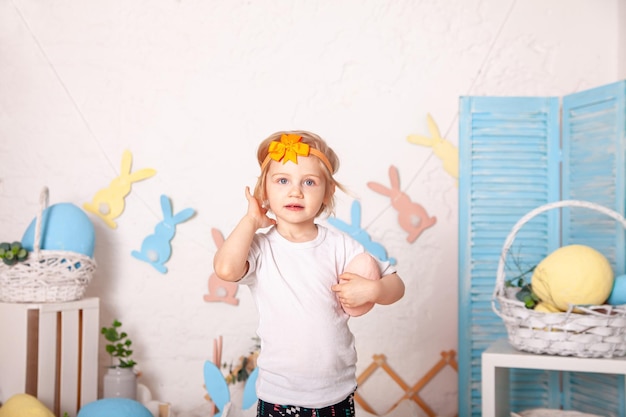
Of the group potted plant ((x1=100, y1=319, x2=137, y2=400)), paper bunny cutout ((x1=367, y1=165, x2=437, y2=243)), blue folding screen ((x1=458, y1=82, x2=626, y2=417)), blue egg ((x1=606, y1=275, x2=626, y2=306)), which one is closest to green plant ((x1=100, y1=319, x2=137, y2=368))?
potted plant ((x1=100, y1=319, x2=137, y2=400))

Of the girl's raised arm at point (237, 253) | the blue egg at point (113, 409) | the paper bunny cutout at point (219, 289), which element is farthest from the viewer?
the paper bunny cutout at point (219, 289)

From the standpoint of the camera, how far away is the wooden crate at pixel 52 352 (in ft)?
7.67

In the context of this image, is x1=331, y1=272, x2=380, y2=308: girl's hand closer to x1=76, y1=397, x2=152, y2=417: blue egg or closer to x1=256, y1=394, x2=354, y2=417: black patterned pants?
x1=256, y1=394, x2=354, y2=417: black patterned pants

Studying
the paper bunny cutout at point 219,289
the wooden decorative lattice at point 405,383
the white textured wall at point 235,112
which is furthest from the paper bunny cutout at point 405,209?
the paper bunny cutout at point 219,289

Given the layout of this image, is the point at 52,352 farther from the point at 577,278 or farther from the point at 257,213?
the point at 577,278

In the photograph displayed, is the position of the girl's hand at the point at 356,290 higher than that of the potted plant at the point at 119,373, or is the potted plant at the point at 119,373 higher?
the girl's hand at the point at 356,290

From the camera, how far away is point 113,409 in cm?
215

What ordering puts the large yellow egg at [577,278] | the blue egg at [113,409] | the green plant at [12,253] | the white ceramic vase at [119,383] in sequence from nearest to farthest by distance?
the large yellow egg at [577,278] → the blue egg at [113,409] → the green plant at [12,253] → the white ceramic vase at [119,383]

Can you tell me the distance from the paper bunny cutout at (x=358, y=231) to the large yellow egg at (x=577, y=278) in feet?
2.59

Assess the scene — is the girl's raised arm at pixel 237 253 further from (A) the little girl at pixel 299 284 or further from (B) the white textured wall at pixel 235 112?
(B) the white textured wall at pixel 235 112

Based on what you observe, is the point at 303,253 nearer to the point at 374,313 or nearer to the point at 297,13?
the point at 374,313

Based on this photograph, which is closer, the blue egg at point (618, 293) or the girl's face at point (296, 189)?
the girl's face at point (296, 189)

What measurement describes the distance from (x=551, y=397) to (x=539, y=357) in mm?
724

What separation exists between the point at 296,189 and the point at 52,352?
4.12 ft
